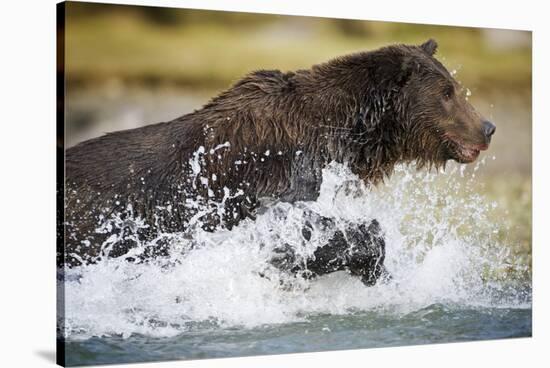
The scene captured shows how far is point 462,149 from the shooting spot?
831 cm

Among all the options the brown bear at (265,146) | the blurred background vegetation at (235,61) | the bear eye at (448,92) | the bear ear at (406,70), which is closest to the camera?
the blurred background vegetation at (235,61)

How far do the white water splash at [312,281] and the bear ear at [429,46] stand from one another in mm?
998

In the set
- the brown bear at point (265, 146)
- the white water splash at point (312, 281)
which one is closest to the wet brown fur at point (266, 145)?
the brown bear at point (265, 146)

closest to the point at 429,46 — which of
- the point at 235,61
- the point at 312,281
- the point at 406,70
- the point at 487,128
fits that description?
the point at 406,70

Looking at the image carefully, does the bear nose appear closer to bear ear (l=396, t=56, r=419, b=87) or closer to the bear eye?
the bear eye

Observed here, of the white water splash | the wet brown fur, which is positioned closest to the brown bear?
the wet brown fur

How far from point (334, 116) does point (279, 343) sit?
182cm

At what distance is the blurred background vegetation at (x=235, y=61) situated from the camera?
7273 millimetres

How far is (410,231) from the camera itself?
8.58m

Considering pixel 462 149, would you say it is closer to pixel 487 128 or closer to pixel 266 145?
pixel 487 128

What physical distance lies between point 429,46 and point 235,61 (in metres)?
1.62

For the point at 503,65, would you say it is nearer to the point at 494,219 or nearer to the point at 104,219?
the point at 494,219

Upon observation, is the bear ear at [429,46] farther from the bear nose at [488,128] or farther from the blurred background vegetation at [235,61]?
the bear nose at [488,128]

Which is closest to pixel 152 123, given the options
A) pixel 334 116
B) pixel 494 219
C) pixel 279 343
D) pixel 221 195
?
pixel 221 195
